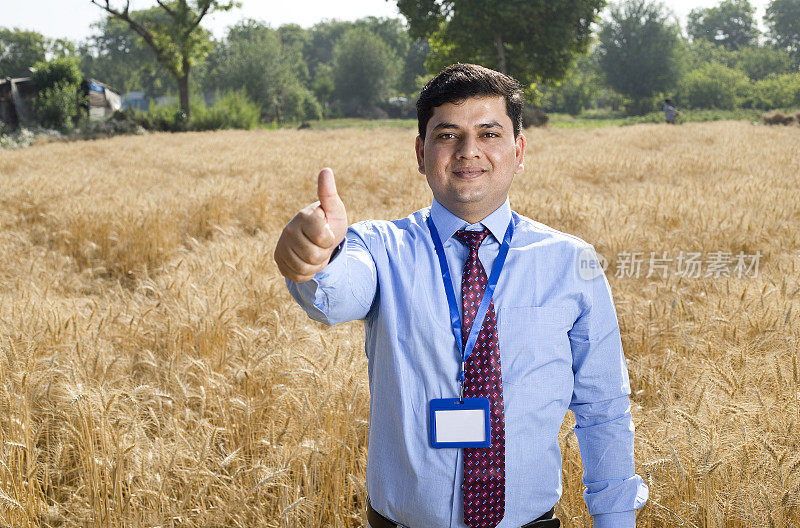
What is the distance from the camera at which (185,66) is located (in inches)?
1289

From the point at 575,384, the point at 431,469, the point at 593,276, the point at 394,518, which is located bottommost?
the point at 394,518

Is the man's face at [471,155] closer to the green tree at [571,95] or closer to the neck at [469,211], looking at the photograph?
the neck at [469,211]

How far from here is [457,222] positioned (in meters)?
1.38

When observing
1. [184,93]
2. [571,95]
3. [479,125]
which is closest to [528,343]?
[479,125]

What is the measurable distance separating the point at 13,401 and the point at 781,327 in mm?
3740

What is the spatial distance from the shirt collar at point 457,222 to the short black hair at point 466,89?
229 mm

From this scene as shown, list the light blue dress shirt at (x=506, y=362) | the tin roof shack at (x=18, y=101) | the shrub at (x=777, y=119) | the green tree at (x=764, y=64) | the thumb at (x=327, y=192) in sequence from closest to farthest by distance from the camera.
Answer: the thumb at (x=327, y=192) < the light blue dress shirt at (x=506, y=362) < the shrub at (x=777, y=119) < the tin roof shack at (x=18, y=101) < the green tree at (x=764, y=64)

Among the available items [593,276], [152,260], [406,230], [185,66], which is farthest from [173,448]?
[185,66]

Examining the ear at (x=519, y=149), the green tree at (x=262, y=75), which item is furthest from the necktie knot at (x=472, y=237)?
the green tree at (x=262, y=75)

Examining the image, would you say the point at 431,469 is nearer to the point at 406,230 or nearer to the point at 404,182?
the point at 406,230

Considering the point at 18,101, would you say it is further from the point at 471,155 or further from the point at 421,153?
the point at 471,155

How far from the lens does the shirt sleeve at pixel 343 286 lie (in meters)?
1.19

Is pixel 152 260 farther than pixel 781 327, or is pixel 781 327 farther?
pixel 152 260

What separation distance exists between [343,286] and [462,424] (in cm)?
39
